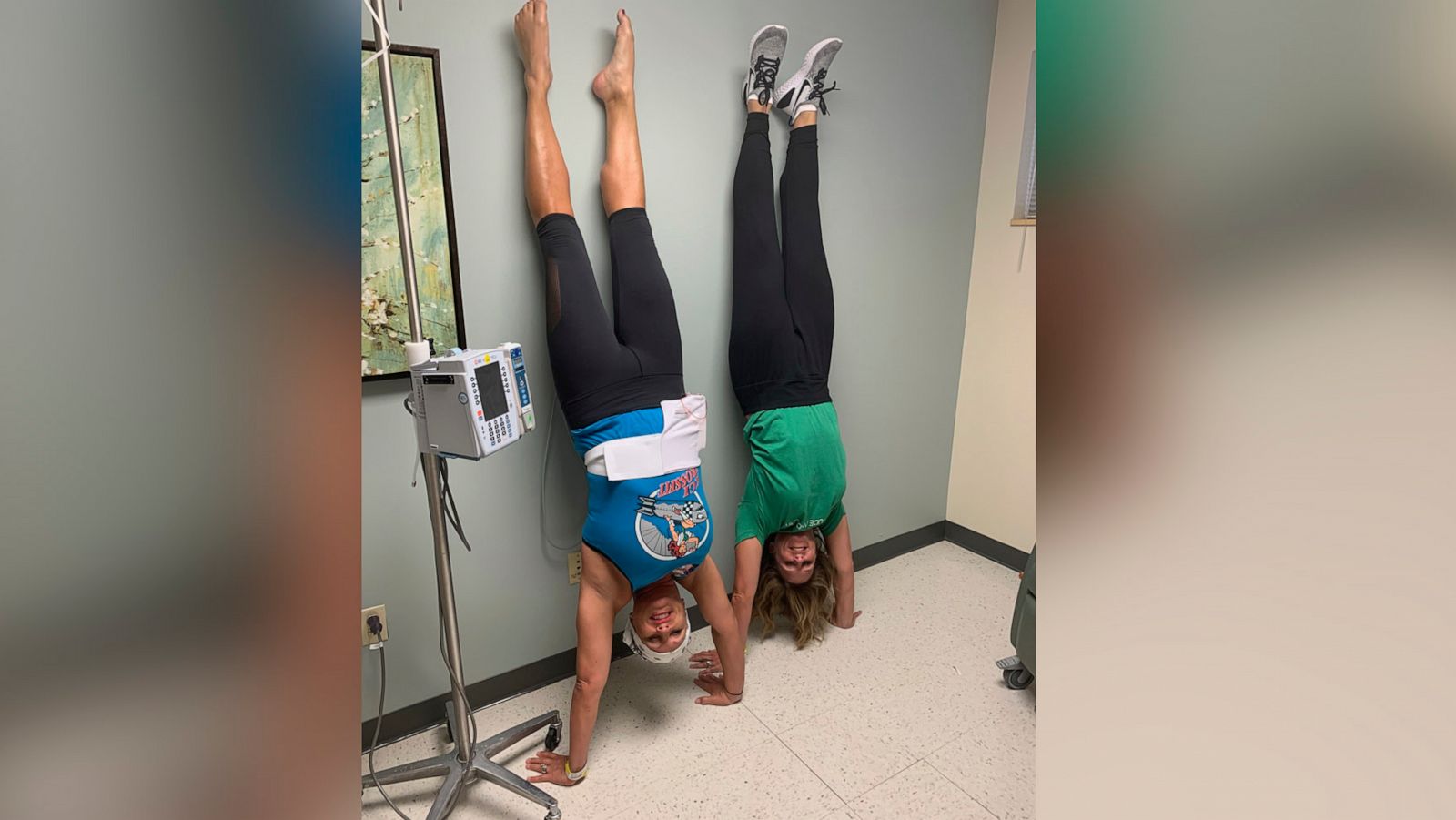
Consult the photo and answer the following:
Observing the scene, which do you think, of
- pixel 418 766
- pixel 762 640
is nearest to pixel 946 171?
pixel 762 640

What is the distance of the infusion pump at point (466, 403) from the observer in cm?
135

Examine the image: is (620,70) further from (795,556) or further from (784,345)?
(795,556)

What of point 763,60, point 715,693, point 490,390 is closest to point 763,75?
point 763,60

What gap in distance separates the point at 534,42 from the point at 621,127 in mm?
296

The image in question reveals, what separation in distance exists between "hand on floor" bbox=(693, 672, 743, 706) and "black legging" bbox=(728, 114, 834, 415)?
0.86 metres

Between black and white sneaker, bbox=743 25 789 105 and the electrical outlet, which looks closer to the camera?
the electrical outlet

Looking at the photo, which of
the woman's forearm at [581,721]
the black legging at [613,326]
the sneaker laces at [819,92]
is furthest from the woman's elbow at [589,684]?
the sneaker laces at [819,92]

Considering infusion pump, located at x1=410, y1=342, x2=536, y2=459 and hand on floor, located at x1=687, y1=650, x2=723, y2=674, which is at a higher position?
infusion pump, located at x1=410, y1=342, x2=536, y2=459

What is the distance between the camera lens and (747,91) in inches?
86.3

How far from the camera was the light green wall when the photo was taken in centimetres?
181

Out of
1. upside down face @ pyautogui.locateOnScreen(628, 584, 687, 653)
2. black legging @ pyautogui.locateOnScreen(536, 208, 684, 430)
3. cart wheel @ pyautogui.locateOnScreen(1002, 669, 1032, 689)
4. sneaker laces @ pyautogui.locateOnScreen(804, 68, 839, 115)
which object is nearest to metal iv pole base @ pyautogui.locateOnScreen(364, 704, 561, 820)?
upside down face @ pyautogui.locateOnScreen(628, 584, 687, 653)

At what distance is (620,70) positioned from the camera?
1891mm

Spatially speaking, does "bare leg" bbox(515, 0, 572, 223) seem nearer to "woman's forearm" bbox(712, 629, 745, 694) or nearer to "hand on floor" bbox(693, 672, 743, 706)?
"woman's forearm" bbox(712, 629, 745, 694)
